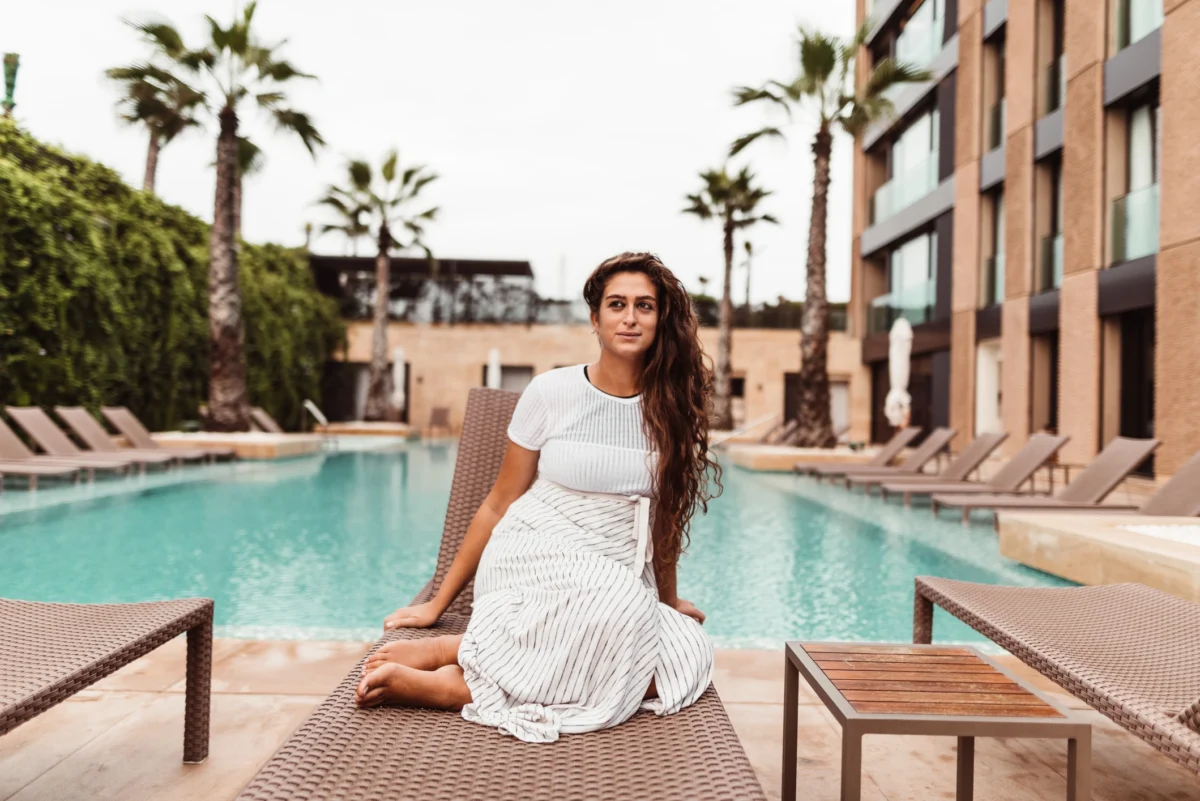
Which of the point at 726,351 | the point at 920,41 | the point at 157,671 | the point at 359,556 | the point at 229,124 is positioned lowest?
the point at 359,556

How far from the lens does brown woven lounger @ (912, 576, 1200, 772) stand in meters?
1.63

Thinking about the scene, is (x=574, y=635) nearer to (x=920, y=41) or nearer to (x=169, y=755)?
(x=169, y=755)

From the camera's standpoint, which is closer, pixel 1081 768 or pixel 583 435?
pixel 1081 768

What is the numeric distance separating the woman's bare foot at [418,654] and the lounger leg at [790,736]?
77 centimetres

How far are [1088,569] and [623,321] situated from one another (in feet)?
11.9

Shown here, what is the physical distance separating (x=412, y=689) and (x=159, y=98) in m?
14.1

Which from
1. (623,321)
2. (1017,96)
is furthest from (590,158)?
(623,321)

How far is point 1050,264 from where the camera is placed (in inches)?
512

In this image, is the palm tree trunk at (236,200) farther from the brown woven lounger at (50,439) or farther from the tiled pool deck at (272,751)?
the tiled pool deck at (272,751)

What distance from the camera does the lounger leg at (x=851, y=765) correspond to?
143 cm

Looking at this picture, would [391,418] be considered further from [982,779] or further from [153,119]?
[982,779]

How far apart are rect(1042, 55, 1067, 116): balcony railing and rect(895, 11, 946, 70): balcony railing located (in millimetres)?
4365

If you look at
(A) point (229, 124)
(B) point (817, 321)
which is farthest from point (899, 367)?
(A) point (229, 124)

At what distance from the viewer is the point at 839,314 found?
25016 mm
